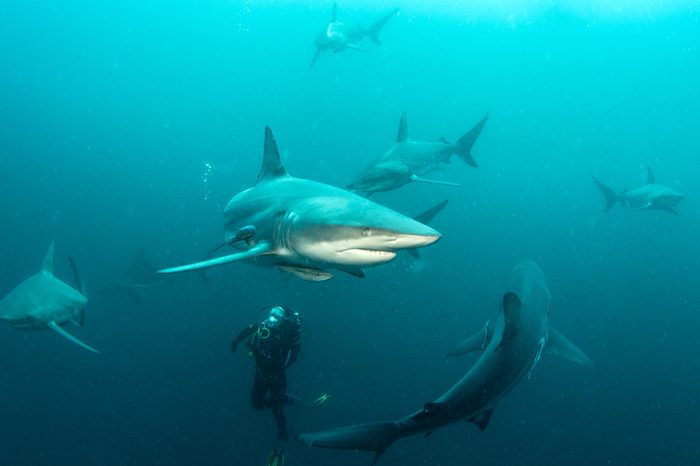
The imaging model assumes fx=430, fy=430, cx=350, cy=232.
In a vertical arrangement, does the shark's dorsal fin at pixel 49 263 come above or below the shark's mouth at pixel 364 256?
below

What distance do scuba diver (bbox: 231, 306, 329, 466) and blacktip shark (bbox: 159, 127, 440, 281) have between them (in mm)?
1998

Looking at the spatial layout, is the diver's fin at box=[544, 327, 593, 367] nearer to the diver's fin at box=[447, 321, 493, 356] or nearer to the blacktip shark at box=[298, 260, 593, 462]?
the diver's fin at box=[447, 321, 493, 356]

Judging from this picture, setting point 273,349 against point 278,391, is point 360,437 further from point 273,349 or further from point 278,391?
point 278,391

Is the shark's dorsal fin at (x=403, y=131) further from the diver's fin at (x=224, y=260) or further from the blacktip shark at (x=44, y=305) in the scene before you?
the blacktip shark at (x=44, y=305)

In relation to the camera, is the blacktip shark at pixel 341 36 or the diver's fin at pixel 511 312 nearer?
the diver's fin at pixel 511 312

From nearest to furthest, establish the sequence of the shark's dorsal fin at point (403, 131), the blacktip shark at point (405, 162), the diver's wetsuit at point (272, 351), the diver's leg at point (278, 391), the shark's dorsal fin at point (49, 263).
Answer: the diver's wetsuit at point (272, 351), the diver's leg at point (278, 391), the shark's dorsal fin at point (49, 263), the blacktip shark at point (405, 162), the shark's dorsal fin at point (403, 131)

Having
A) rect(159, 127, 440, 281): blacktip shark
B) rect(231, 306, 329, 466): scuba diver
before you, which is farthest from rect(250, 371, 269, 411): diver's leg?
rect(159, 127, 440, 281): blacktip shark

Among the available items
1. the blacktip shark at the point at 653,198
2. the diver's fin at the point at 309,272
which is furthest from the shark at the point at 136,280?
the blacktip shark at the point at 653,198

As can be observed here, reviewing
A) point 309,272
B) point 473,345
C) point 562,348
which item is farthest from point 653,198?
point 309,272

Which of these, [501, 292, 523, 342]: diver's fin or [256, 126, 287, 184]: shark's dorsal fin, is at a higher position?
[256, 126, 287, 184]: shark's dorsal fin

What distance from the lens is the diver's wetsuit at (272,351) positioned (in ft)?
22.7

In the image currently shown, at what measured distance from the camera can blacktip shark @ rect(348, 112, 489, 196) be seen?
8.70 m

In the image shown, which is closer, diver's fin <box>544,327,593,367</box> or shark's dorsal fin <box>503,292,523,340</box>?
shark's dorsal fin <box>503,292,523,340</box>

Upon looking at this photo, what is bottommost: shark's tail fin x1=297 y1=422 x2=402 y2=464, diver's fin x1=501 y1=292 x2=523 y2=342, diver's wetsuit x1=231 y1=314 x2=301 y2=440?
diver's wetsuit x1=231 y1=314 x2=301 y2=440
